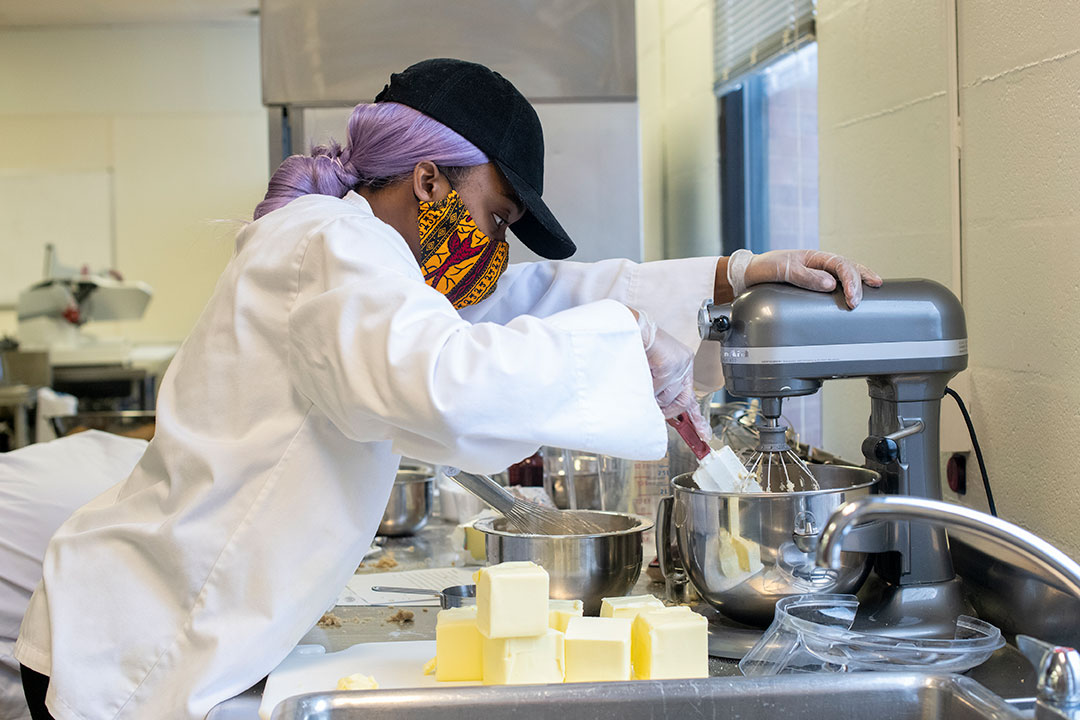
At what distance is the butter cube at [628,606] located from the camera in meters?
1.14

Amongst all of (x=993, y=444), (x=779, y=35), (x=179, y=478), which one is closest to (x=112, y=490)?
(x=179, y=478)

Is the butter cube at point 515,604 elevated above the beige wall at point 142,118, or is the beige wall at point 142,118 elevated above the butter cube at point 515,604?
the beige wall at point 142,118

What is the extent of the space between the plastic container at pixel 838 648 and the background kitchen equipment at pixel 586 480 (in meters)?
0.64

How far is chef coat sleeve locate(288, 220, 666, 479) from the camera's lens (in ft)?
3.30

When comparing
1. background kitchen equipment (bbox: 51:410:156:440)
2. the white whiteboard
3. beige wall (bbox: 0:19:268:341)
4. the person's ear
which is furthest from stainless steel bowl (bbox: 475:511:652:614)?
the white whiteboard

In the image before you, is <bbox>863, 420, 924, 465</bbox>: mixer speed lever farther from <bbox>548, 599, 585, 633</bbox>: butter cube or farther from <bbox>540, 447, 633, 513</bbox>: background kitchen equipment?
<bbox>540, 447, 633, 513</bbox>: background kitchen equipment

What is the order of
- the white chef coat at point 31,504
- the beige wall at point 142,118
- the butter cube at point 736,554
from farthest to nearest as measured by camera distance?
the beige wall at point 142,118
the white chef coat at point 31,504
the butter cube at point 736,554

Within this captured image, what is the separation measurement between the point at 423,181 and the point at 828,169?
1.12 m

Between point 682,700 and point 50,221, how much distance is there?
710cm

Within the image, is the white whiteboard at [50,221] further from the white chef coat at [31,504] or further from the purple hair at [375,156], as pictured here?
the purple hair at [375,156]

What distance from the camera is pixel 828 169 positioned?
7.17ft

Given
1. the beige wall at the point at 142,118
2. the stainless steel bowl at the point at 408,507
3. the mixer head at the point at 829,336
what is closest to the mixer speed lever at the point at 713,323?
the mixer head at the point at 829,336

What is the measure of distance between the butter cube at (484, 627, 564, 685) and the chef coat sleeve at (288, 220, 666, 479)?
0.17 meters

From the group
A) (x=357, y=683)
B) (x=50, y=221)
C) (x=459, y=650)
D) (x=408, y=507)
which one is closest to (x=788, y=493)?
(x=459, y=650)
